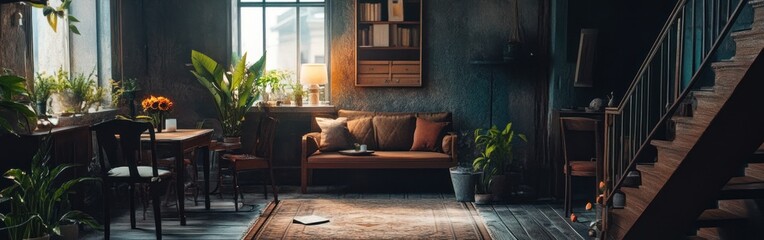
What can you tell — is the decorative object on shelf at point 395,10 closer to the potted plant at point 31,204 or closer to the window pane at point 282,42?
the window pane at point 282,42

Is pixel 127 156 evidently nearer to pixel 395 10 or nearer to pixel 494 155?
pixel 494 155

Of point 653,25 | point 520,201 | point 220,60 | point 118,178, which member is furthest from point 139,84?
point 653,25

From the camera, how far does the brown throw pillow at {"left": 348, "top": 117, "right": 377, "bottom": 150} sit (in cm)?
891

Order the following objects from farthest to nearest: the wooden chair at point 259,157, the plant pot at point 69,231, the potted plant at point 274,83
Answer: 1. the potted plant at point 274,83
2. the wooden chair at point 259,157
3. the plant pot at point 69,231

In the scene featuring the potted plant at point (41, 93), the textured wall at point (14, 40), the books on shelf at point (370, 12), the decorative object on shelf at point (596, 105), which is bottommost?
the decorative object on shelf at point (596, 105)

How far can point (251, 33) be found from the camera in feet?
30.9

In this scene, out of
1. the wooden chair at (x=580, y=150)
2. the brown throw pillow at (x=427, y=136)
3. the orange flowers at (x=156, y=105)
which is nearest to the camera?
the wooden chair at (x=580, y=150)

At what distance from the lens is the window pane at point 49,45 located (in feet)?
23.4

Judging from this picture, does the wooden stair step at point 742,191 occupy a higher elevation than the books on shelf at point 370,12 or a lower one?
lower

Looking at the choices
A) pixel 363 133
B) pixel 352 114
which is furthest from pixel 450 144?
pixel 352 114

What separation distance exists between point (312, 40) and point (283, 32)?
0.36 m

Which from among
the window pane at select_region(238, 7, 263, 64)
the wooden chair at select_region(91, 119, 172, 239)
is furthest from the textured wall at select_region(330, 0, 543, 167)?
the wooden chair at select_region(91, 119, 172, 239)

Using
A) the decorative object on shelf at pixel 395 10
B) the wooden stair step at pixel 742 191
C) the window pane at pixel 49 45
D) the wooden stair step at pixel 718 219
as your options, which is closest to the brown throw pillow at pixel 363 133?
the decorative object on shelf at pixel 395 10

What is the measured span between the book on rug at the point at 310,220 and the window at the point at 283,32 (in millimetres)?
2738
